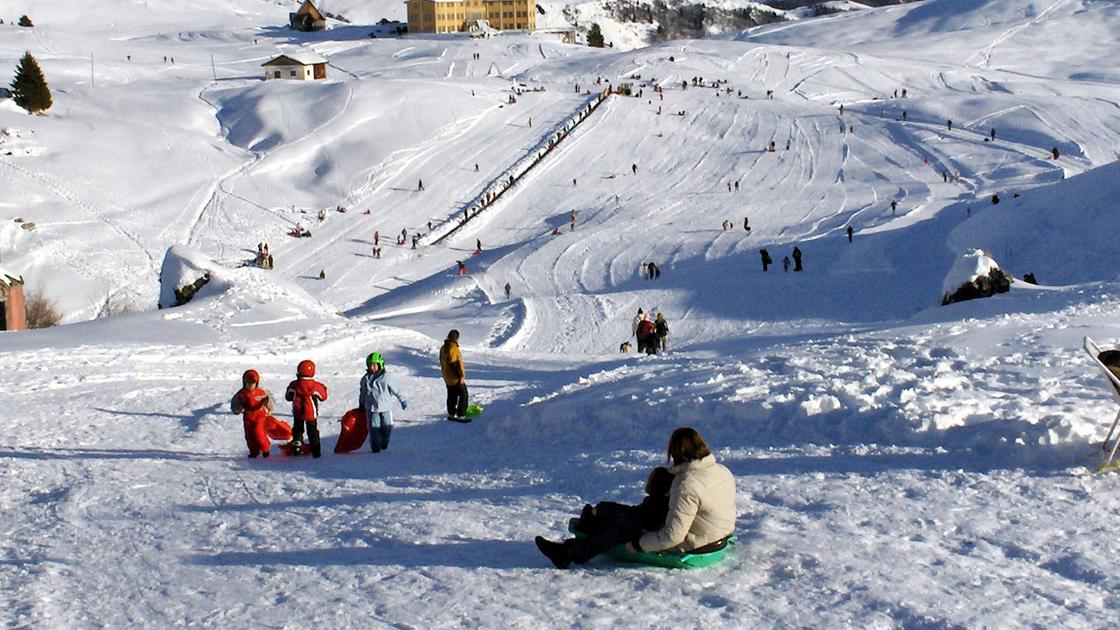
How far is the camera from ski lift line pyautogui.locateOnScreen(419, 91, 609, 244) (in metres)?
48.2

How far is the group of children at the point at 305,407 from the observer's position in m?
→ 11.2

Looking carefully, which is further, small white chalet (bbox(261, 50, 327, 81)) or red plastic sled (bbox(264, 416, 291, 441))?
small white chalet (bbox(261, 50, 327, 81))

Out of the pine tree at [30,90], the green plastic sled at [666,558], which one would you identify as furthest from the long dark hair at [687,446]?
the pine tree at [30,90]

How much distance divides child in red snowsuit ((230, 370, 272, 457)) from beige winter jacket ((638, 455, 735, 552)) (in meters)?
5.85

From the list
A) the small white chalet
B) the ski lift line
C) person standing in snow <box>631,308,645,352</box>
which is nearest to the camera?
person standing in snow <box>631,308,645,352</box>

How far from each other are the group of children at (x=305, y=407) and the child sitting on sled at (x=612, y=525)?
475 centimetres

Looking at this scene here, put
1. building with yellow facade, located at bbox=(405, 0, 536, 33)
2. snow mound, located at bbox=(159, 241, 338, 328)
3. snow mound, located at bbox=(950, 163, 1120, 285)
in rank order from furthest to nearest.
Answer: building with yellow facade, located at bbox=(405, 0, 536, 33) < snow mound, located at bbox=(950, 163, 1120, 285) < snow mound, located at bbox=(159, 241, 338, 328)

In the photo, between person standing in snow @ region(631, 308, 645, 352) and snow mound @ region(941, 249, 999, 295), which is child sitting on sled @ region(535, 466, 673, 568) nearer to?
person standing in snow @ region(631, 308, 645, 352)

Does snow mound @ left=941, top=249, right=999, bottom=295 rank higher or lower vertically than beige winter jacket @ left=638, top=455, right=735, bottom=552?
lower

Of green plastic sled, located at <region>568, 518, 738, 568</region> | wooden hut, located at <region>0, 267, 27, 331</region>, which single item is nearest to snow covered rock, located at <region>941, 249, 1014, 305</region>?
green plastic sled, located at <region>568, 518, 738, 568</region>

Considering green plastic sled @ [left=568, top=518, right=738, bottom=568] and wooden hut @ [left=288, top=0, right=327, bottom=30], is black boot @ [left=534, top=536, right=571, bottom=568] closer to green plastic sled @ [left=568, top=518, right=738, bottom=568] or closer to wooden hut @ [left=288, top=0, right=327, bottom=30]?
green plastic sled @ [left=568, top=518, right=738, bottom=568]

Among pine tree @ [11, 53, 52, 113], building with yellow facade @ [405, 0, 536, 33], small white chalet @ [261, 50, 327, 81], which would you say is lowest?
pine tree @ [11, 53, 52, 113]

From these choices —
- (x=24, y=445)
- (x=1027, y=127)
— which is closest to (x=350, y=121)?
(x=1027, y=127)

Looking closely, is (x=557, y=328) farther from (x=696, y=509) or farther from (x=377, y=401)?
(x=696, y=509)
